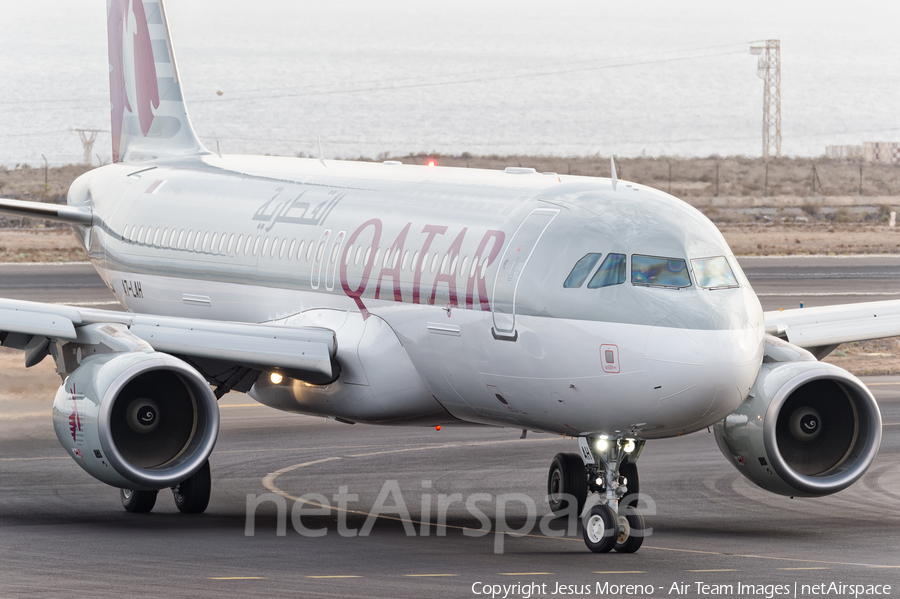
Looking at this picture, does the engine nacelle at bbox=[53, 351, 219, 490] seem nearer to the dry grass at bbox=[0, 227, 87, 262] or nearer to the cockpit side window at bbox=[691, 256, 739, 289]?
the cockpit side window at bbox=[691, 256, 739, 289]

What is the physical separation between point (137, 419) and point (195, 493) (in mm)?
2523

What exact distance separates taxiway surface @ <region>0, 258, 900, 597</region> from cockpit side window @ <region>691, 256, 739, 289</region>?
132 inches

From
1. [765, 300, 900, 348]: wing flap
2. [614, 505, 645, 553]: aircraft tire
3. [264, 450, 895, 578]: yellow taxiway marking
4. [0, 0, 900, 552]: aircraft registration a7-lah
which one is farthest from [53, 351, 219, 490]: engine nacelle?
[765, 300, 900, 348]: wing flap

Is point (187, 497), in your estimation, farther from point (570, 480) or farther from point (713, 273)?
point (713, 273)

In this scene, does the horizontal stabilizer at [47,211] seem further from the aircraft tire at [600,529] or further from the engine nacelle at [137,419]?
the aircraft tire at [600,529]

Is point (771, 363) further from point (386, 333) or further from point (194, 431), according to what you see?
point (194, 431)

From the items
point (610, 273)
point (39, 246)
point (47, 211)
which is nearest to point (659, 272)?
point (610, 273)

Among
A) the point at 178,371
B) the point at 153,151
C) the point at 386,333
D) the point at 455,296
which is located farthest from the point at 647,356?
the point at 153,151

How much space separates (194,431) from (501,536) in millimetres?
4409

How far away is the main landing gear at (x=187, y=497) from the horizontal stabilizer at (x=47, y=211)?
774cm

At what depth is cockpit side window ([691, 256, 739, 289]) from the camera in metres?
17.3

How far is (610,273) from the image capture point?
57.6ft

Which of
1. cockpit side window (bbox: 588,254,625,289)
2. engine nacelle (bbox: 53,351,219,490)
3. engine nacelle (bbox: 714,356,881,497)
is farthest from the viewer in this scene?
engine nacelle (bbox: 714,356,881,497)

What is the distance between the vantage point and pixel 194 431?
1986 cm
